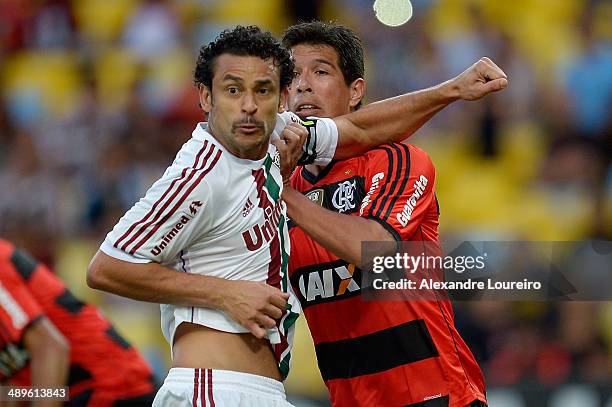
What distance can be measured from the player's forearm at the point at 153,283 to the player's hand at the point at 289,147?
2.03 feet

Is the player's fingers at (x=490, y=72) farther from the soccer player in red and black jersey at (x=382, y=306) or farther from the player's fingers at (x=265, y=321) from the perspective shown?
the player's fingers at (x=265, y=321)

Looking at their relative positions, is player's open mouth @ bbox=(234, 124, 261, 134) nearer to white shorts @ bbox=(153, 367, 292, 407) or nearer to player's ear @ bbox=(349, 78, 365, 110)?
white shorts @ bbox=(153, 367, 292, 407)

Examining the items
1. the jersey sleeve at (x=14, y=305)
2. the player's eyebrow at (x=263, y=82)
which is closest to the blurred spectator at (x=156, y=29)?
the jersey sleeve at (x=14, y=305)

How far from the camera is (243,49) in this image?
152 inches

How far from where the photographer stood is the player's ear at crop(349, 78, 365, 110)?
16.9 ft

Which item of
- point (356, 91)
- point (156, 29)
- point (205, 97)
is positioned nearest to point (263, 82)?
point (205, 97)

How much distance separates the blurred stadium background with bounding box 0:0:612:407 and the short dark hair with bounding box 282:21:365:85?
248 cm

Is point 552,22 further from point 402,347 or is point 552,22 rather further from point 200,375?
point 200,375

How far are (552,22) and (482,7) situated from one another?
0.64m

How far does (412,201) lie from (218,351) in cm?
121

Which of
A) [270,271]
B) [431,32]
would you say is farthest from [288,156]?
[431,32]

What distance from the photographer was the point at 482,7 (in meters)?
9.98

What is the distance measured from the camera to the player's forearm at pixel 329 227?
14.2 feet

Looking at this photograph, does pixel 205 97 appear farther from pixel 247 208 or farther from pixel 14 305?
pixel 14 305
